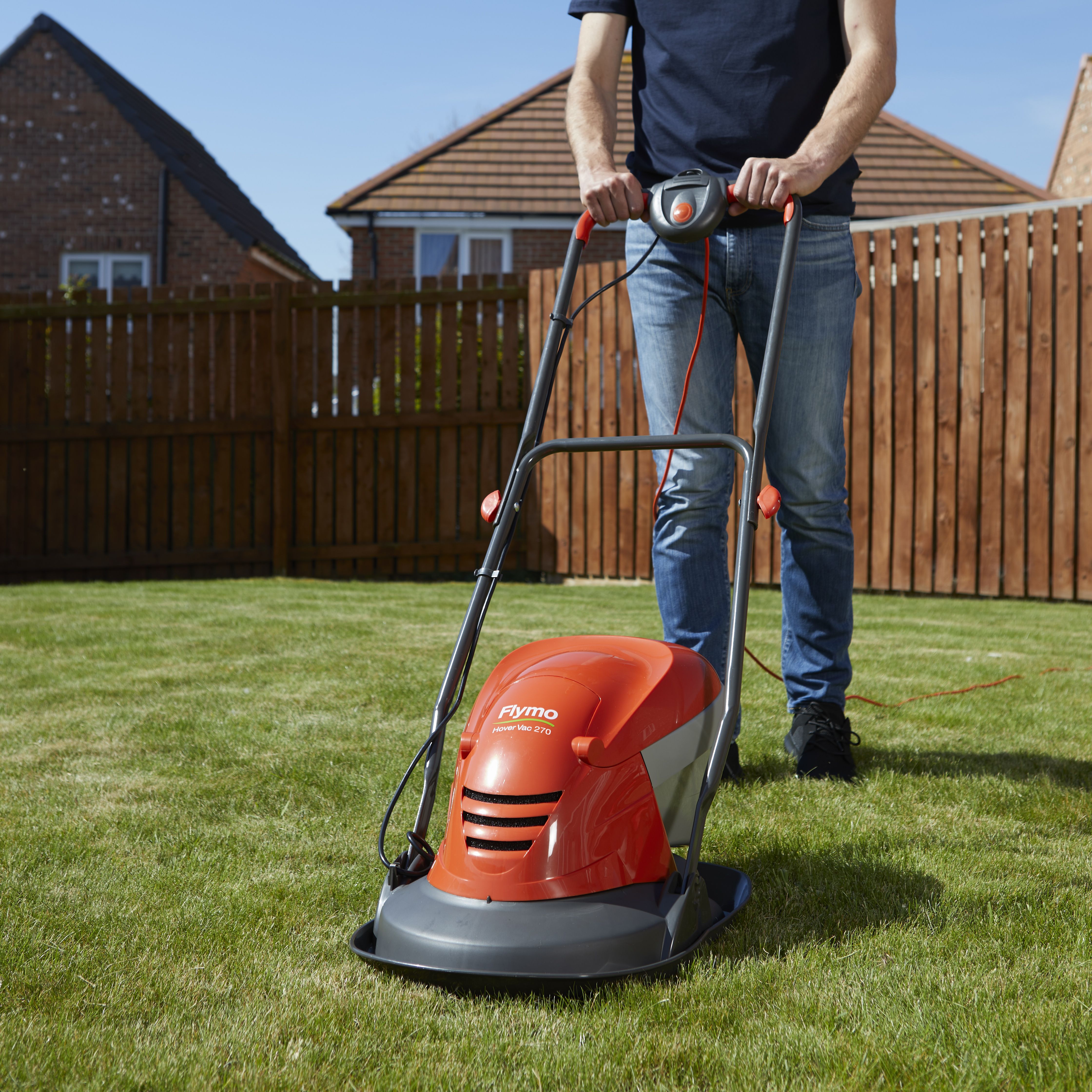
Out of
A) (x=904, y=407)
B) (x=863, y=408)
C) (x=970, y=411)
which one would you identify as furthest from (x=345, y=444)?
(x=970, y=411)

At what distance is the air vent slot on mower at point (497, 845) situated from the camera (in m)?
1.53

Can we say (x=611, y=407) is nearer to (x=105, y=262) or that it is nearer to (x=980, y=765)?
(x=980, y=765)

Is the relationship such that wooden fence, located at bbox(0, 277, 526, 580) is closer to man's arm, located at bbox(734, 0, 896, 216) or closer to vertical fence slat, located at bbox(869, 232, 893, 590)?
vertical fence slat, located at bbox(869, 232, 893, 590)

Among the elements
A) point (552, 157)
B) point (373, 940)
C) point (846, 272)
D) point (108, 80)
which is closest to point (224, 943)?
point (373, 940)

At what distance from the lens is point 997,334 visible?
243 inches

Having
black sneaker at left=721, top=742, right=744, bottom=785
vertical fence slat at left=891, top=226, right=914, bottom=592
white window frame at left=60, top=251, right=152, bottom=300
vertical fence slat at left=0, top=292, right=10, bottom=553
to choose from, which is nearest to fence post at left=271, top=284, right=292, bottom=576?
vertical fence slat at left=0, top=292, right=10, bottom=553

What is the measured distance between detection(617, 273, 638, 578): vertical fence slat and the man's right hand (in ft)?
16.7

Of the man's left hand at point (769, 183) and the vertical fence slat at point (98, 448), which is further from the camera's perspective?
the vertical fence slat at point (98, 448)

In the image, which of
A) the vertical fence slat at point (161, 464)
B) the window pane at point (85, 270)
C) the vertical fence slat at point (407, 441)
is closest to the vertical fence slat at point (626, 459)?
the vertical fence slat at point (407, 441)

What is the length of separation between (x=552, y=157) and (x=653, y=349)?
11.9m

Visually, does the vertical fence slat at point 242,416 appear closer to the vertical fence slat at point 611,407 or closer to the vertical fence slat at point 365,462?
the vertical fence slat at point 365,462

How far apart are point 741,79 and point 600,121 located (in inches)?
13.8

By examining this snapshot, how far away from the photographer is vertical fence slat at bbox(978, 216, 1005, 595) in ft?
20.2

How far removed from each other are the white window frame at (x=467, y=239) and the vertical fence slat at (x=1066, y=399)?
789cm
